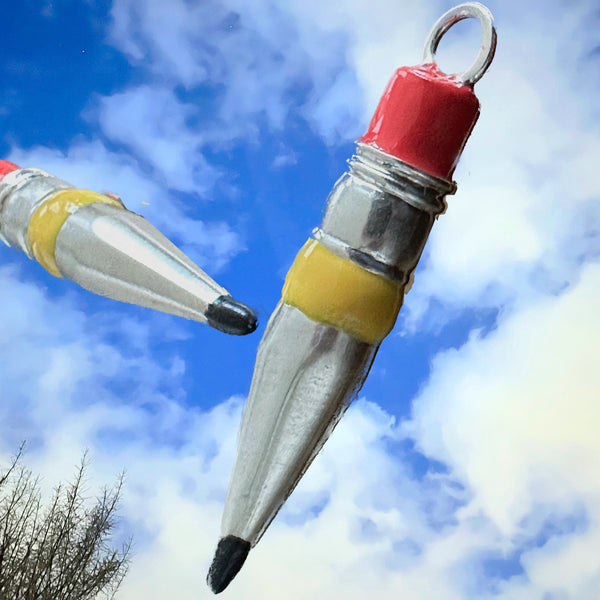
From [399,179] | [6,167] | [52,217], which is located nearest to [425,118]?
[399,179]

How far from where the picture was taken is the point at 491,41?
29.5 inches

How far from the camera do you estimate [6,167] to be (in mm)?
965

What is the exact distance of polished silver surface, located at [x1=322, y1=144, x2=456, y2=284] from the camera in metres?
0.74

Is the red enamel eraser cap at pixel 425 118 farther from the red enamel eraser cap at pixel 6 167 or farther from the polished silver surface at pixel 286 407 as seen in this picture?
the red enamel eraser cap at pixel 6 167

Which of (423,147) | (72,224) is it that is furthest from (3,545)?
(423,147)

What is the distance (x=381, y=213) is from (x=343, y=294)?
89 mm

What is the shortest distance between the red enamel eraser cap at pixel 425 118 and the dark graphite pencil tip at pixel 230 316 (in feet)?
0.70

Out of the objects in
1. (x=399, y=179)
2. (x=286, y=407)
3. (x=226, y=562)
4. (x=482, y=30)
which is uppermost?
(x=482, y=30)

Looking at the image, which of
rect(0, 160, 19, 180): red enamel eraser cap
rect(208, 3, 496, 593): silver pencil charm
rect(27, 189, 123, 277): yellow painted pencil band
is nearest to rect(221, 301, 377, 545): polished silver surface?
rect(208, 3, 496, 593): silver pencil charm

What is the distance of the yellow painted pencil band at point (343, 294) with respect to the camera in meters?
0.73

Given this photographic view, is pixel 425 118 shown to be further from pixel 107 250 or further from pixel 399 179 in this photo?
pixel 107 250

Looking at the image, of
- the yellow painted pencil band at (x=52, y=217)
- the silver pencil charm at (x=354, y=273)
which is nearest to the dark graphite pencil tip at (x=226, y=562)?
the silver pencil charm at (x=354, y=273)

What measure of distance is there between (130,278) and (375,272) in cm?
27

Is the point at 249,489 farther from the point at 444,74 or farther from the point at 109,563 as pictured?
the point at 109,563
